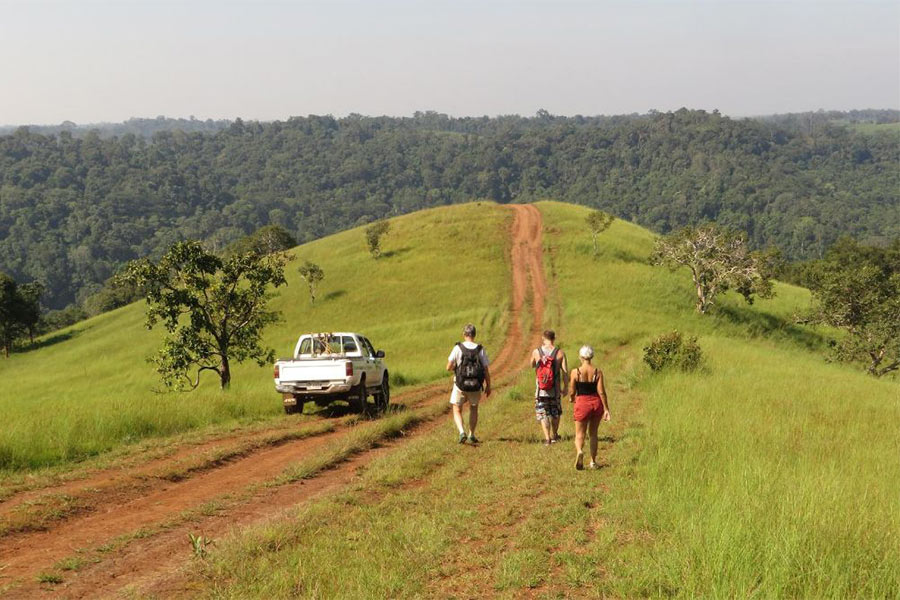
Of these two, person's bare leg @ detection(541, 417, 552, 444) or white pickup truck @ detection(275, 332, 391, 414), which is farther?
white pickup truck @ detection(275, 332, 391, 414)

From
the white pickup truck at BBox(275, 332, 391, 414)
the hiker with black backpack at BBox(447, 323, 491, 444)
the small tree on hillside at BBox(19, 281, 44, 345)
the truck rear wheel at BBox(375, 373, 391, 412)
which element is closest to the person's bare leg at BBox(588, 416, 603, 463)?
the hiker with black backpack at BBox(447, 323, 491, 444)

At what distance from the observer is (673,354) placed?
23547 millimetres

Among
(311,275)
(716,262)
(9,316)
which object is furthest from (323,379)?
(9,316)

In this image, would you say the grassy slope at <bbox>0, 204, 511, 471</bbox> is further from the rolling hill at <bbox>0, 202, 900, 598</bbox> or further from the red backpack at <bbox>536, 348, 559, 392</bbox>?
the red backpack at <bbox>536, 348, 559, 392</bbox>

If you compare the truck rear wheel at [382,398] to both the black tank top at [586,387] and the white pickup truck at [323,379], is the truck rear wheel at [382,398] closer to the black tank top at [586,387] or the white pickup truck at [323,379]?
the white pickup truck at [323,379]

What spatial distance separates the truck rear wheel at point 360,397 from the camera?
60.3ft

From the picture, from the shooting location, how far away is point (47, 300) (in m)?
175

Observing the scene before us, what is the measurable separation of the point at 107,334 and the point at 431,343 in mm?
41839

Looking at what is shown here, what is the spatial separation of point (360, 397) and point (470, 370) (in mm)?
5797

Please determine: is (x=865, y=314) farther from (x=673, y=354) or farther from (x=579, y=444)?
(x=579, y=444)

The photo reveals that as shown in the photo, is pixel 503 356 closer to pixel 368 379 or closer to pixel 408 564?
pixel 368 379

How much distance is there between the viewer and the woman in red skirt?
10906 mm

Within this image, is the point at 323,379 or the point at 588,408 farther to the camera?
the point at 323,379

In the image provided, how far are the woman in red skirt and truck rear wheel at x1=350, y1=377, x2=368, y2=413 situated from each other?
846 centimetres
